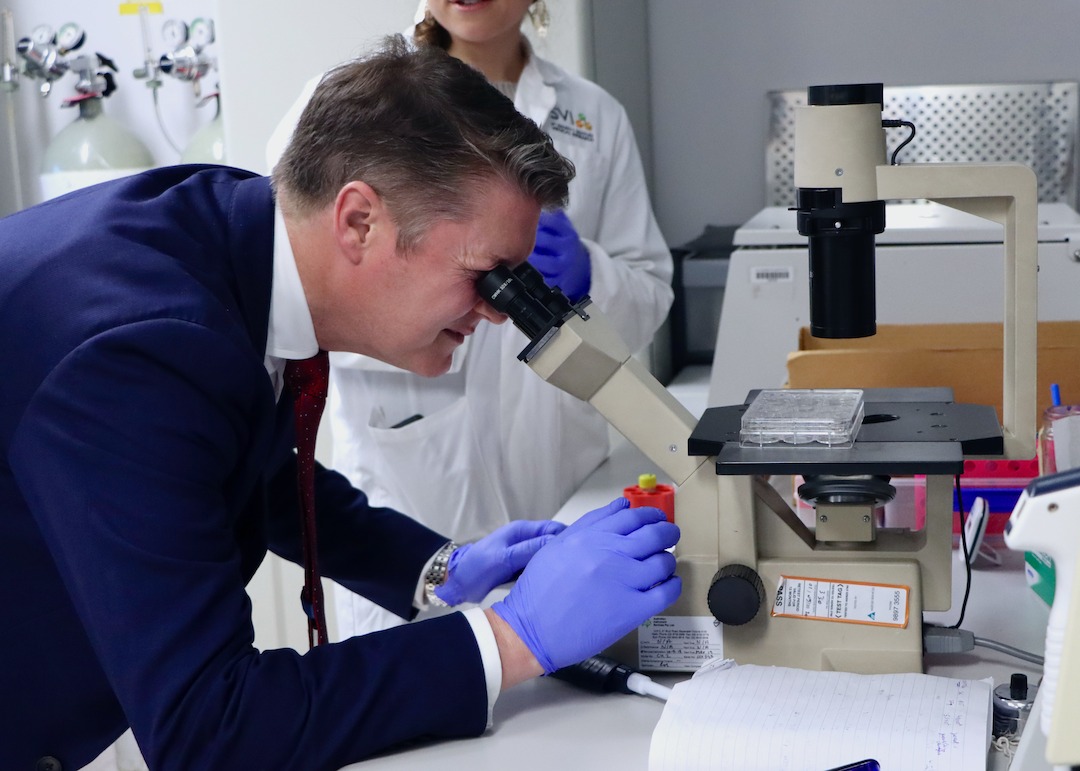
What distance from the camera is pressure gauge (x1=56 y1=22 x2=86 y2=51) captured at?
2850 mm

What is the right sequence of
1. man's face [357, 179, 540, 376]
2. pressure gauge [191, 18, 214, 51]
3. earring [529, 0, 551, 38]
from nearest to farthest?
1. man's face [357, 179, 540, 376]
2. earring [529, 0, 551, 38]
3. pressure gauge [191, 18, 214, 51]

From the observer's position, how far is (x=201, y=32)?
2.83 metres

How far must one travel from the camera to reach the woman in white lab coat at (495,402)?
1.92 metres

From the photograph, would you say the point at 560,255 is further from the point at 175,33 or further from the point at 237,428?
the point at 175,33

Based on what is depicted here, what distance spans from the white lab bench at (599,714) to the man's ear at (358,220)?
44 centimetres

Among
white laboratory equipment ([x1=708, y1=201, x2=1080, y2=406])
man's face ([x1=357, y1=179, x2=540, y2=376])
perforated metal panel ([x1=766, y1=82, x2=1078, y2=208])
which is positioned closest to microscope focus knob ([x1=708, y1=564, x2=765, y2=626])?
man's face ([x1=357, y1=179, x2=540, y2=376])

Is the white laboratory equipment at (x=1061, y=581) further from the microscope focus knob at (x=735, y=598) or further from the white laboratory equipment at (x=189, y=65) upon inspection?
the white laboratory equipment at (x=189, y=65)

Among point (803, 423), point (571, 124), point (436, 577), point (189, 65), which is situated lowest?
point (436, 577)

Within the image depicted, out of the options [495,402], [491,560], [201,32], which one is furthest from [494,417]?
[201,32]

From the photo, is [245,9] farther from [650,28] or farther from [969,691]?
[969,691]

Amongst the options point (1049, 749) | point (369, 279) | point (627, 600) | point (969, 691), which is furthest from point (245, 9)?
point (1049, 749)

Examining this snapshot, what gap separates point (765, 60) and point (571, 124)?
1.03 m

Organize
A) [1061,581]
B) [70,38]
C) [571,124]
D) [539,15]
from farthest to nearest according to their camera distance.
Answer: [70,38] → [539,15] → [571,124] → [1061,581]

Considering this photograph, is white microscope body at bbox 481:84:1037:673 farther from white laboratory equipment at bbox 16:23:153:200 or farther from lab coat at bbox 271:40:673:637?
white laboratory equipment at bbox 16:23:153:200
